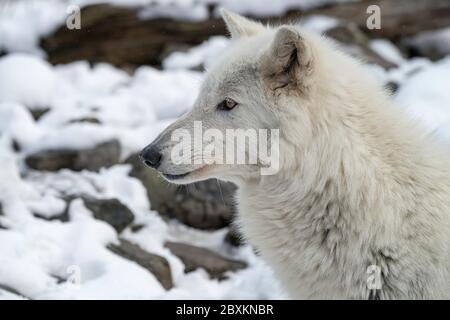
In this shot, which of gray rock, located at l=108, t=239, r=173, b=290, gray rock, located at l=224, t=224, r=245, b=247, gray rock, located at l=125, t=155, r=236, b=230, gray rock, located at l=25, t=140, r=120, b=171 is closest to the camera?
gray rock, located at l=108, t=239, r=173, b=290

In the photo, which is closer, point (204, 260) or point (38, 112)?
point (204, 260)

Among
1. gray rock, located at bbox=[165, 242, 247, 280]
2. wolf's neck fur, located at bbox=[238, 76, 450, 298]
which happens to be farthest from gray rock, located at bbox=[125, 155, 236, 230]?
wolf's neck fur, located at bbox=[238, 76, 450, 298]

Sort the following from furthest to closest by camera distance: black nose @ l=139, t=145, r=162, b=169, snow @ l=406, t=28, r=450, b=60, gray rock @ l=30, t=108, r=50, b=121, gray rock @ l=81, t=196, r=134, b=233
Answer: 1. snow @ l=406, t=28, r=450, b=60
2. gray rock @ l=30, t=108, r=50, b=121
3. gray rock @ l=81, t=196, r=134, b=233
4. black nose @ l=139, t=145, r=162, b=169

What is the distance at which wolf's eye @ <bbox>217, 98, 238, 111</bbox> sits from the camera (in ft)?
13.1

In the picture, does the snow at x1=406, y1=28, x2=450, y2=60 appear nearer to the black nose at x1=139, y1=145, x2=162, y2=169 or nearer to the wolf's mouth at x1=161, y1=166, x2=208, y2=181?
the wolf's mouth at x1=161, y1=166, x2=208, y2=181

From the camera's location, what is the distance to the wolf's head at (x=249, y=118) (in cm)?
379

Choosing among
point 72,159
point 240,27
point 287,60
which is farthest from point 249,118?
point 72,159

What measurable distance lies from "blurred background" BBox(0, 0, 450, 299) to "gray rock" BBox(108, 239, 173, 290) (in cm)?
1

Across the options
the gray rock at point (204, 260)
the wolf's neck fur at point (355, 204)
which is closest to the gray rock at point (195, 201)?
the gray rock at point (204, 260)

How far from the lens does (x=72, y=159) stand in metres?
7.94

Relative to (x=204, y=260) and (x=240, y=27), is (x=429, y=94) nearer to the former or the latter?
(x=204, y=260)

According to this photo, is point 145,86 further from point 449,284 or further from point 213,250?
point 449,284

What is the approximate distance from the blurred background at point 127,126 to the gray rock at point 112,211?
0.05 feet

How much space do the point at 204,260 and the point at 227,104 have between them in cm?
293
